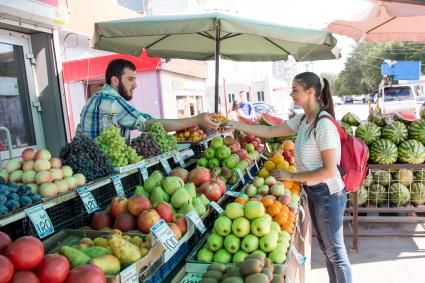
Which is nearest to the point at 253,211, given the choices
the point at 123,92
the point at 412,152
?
the point at 123,92

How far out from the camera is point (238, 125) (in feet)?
13.7

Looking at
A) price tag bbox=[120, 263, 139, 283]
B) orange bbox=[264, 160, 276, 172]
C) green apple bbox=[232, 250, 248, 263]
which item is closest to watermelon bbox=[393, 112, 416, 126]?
orange bbox=[264, 160, 276, 172]

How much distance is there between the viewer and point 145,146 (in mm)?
3188

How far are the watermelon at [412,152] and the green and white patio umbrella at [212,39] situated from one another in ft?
5.79

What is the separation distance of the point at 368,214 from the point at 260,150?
2.03 meters

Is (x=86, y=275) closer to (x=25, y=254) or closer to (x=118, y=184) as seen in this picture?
(x=25, y=254)

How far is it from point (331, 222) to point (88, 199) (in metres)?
2.07

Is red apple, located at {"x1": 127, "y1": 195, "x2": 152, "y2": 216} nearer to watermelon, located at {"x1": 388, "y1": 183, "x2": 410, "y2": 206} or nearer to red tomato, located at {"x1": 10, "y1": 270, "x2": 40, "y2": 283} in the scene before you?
red tomato, located at {"x1": 10, "y1": 270, "x2": 40, "y2": 283}

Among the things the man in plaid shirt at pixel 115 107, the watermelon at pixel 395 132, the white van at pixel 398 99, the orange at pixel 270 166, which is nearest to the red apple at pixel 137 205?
the man in plaid shirt at pixel 115 107

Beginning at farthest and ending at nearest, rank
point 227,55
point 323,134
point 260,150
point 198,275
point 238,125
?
1. point 227,55
2. point 260,150
3. point 238,125
4. point 323,134
5. point 198,275

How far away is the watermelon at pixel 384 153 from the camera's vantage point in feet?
16.5

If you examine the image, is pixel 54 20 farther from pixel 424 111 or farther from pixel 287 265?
pixel 424 111

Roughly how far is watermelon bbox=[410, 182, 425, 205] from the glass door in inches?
222

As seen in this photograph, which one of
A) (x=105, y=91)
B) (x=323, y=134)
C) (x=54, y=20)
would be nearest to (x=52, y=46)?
(x=54, y=20)
